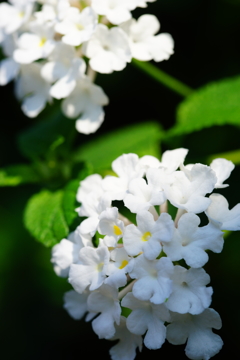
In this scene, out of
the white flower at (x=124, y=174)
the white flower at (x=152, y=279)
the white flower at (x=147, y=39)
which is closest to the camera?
the white flower at (x=152, y=279)

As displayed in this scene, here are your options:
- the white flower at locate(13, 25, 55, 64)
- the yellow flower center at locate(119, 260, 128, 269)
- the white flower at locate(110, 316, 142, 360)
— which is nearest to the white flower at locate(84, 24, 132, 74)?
the white flower at locate(13, 25, 55, 64)

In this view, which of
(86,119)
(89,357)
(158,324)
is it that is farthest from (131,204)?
(89,357)

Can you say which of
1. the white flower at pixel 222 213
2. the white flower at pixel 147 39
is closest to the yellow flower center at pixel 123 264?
the white flower at pixel 222 213

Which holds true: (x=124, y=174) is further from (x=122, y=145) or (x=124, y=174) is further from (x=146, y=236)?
(x=122, y=145)

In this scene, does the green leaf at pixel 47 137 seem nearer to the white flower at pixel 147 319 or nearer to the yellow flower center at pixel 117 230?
the yellow flower center at pixel 117 230

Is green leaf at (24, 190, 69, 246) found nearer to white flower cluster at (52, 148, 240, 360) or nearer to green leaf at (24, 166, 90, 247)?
green leaf at (24, 166, 90, 247)

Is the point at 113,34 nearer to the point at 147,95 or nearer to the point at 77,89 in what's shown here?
the point at 77,89

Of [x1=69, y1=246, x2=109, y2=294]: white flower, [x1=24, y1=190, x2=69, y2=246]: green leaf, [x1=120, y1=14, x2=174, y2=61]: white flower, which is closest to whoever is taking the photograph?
[x1=69, y1=246, x2=109, y2=294]: white flower
